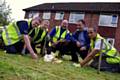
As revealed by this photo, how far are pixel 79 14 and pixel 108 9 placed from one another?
13.6 ft

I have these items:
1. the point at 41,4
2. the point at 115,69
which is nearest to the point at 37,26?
the point at 115,69

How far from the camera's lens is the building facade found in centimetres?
3212

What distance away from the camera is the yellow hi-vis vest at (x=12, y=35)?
9.62 m

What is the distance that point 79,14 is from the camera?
35938 mm

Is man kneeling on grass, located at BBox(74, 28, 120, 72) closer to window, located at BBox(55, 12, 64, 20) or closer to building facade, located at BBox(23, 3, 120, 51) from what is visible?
building facade, located at BBox(23, 3, 120, 51)

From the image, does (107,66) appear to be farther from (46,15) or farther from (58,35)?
(46,15)

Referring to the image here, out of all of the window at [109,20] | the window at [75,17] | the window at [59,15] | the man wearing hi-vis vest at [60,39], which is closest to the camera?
the man wearing hi-vis vest at [60,39]

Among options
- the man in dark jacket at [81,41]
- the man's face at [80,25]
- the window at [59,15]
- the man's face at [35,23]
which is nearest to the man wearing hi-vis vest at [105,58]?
the man in dark jacket at [81,41]

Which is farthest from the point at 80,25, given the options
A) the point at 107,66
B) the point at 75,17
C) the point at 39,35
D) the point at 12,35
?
the point at 75,17

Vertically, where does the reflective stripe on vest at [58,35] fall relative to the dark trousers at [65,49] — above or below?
above

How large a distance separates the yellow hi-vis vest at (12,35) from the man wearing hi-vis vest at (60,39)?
4.02 ft

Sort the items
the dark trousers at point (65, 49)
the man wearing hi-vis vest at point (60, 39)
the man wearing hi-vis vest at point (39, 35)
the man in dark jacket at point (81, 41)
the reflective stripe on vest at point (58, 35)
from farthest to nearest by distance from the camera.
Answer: the reflective stripe on vest at point (58, 35) < the man wearing hi-vis vest at point (60, 39) < the dark trousers at point (65, 49) < the man wearing hi-vis vest at point (39, 35) < the man in dark jacket at point (81, 41)

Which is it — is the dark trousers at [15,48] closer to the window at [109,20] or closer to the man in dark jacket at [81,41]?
the man in dark jacket at [81,41]

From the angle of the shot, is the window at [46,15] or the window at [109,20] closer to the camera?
the window at [109,20]
